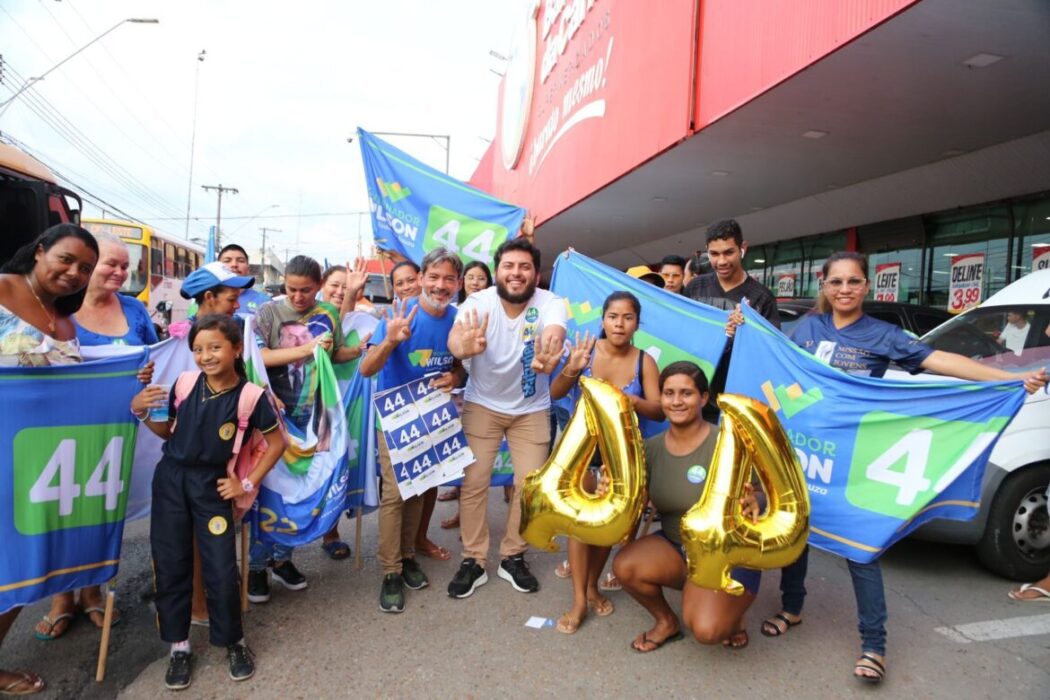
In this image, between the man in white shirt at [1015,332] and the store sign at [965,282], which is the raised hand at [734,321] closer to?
the man in white shirt at [1015,332]

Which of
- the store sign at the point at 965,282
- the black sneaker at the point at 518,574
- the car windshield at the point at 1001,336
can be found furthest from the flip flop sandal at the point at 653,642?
the store sign at the point at 965,282

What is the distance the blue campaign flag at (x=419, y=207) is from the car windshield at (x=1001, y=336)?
11.9 ft

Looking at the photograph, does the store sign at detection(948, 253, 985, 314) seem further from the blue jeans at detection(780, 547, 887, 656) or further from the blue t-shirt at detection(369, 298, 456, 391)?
the blue t-shirt at detection(369, 298, 456, 391)

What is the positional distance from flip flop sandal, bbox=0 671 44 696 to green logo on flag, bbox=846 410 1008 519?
3632mm

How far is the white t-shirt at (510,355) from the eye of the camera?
3615mm

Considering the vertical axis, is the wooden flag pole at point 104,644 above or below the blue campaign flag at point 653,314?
below

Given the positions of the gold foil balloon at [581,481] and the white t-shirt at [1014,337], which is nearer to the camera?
the gold foil balloon at [581,481]

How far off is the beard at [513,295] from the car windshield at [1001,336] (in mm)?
3226

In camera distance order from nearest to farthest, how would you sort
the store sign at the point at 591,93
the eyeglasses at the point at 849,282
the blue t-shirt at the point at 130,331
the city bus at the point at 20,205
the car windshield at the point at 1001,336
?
the eyeglasses at the point at 849,282 < the blue t-shirt at the point at 130,331 < the car windshield at the point at 1001,336 < the city bus at the point at 20,205 < the store sign at the point at 591,93

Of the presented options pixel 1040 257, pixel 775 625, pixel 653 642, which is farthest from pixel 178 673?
pixel 1040 257

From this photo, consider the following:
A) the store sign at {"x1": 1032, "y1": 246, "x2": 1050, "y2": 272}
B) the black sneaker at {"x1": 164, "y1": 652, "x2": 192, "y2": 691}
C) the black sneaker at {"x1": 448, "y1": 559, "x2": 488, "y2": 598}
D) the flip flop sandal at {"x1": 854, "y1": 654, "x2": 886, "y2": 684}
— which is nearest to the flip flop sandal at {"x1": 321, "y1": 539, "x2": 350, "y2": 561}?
the black sneaker at {"x1": 448, "y1": 559, "x2": 488, "y2": 598}

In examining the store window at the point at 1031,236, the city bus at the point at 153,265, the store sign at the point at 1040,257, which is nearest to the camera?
the store sign at the point at 1040,257

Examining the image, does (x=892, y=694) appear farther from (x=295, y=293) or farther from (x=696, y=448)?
(x=295, y=293)

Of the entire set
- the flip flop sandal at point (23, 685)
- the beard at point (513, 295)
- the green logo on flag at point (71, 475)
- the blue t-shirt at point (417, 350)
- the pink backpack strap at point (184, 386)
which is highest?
the beard at point (513, 295)
